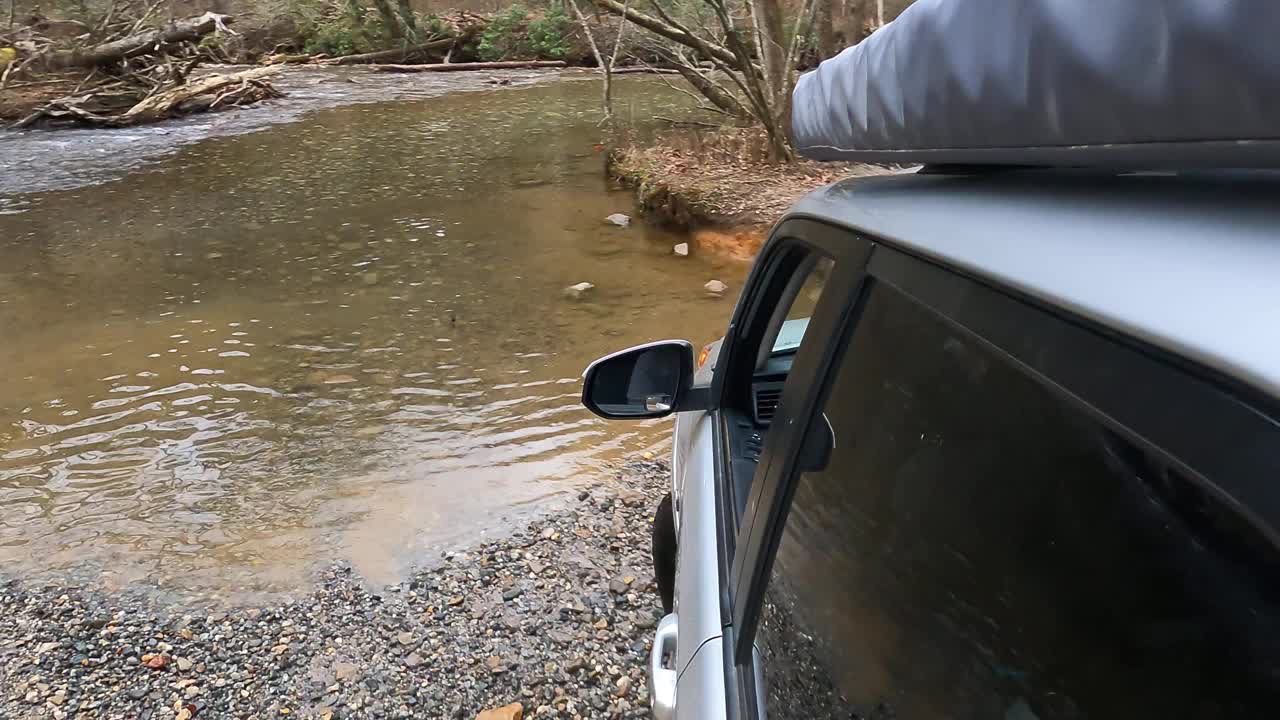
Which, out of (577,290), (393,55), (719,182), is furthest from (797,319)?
(393,55)

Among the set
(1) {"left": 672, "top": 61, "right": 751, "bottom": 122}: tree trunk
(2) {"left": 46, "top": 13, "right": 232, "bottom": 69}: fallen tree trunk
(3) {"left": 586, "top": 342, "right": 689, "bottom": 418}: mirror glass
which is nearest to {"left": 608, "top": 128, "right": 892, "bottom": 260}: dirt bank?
(1) {"left": 672, "top": 61, "right": 751, "bottom": 122}: tree trunk

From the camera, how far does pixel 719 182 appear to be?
10234 mm

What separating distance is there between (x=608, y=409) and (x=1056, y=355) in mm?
1625

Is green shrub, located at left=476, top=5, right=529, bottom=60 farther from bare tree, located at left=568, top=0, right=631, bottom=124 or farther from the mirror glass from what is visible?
the mirror glass

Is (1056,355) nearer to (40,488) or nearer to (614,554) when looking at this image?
(614,554)

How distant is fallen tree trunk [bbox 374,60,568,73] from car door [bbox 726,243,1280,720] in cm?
2800

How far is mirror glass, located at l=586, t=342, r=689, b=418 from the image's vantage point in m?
2.12

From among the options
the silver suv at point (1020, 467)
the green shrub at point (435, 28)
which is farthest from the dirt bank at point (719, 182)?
the green shrub at point (435, 28)

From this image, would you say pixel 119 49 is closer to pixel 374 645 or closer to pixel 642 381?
pixel 374 645

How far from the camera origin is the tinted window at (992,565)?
1.97ft

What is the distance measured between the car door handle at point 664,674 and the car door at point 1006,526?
31 cm

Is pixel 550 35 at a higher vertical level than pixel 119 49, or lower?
higher

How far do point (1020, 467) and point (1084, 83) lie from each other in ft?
1.12

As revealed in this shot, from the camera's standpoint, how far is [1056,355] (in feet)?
2.23
